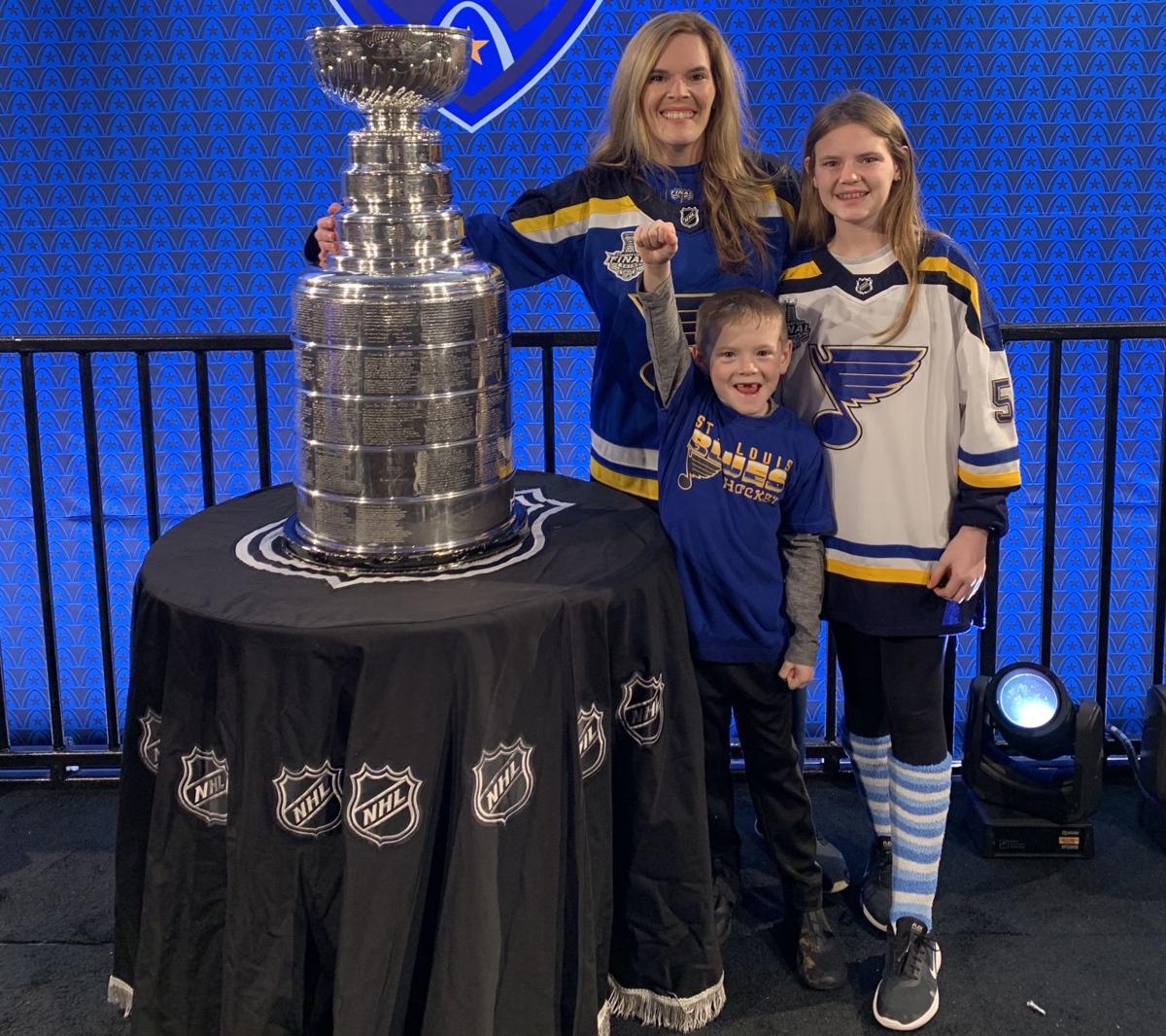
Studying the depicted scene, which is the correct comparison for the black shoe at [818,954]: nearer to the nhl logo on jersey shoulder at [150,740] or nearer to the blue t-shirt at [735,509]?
the blue t-shirt at [735,509]

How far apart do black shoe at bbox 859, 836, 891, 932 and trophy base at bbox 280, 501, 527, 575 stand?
3.66ft

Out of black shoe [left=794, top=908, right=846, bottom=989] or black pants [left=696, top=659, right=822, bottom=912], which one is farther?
black shoe [left=794, top=908, right=846, bottom=989]

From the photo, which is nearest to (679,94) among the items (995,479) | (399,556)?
(995,479)

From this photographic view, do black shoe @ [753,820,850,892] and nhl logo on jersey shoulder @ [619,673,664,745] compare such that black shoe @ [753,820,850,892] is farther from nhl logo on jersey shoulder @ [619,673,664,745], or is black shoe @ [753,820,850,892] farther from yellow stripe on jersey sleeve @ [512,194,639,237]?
yellow stripe on jersey sleeve @ [512,194,639,237]

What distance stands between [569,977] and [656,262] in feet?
3.66

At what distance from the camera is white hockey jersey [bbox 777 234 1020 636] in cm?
207

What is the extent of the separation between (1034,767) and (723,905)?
870mm

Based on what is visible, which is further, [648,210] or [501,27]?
[501,27]

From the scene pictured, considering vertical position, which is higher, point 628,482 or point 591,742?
point 628,482

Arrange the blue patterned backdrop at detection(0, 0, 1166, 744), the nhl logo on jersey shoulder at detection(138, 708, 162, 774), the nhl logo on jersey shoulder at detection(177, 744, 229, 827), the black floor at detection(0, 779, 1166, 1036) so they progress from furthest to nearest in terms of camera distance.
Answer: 1. the blue patterned backdrop at detection(0, 0, 1166, 744)
2. the black floor at detection(0, 779, 1166, 1036)
3. the nhl logo on jersey shoulder at detection(138, 708, 162, 774)
4. the nhl logo on jersey shoulder at detection(177, 744, 229, 827)

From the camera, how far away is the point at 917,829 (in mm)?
2289

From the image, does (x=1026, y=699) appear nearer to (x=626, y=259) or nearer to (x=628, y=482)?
(x=628, y=482)

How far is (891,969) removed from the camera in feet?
7.46

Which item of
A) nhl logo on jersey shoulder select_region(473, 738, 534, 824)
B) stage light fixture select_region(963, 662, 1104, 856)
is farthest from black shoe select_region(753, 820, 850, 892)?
nhl logo on jersey shoulder select_region(473, 738, 534, 824)
